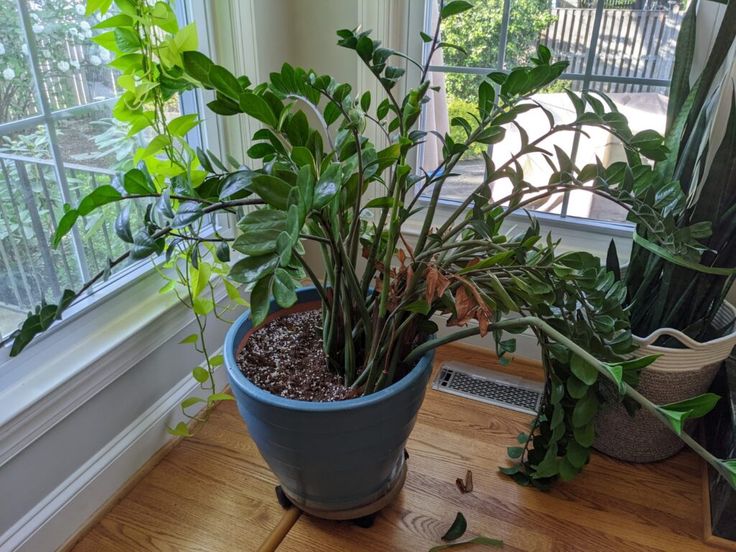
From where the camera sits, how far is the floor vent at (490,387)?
4.79ft

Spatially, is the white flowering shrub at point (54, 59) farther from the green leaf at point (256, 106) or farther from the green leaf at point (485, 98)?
the green leaf at point (485, 98)

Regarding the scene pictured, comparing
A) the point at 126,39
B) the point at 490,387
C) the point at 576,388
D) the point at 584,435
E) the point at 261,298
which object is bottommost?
the point at 490,387

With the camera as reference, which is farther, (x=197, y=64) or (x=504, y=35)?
(x=504, y=35)

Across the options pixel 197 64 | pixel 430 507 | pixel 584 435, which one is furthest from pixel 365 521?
pixel 197 64

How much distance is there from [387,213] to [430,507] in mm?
634

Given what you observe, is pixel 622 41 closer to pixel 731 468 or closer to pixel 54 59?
pixel 731 468

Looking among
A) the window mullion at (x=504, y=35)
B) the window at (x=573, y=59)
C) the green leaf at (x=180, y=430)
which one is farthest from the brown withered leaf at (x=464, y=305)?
the window mullion at (x=504, y=35)

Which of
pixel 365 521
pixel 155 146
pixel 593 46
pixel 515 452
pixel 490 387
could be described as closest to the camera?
pixel 155 146

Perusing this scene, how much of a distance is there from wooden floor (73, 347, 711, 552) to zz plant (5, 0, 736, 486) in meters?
0.13

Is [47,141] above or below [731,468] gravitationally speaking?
above

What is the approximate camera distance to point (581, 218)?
60.9 inches

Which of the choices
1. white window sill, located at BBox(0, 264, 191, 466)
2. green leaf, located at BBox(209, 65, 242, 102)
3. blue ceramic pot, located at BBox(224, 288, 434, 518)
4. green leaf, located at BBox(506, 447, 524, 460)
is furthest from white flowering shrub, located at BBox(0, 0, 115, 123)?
green leaf, located at BBox(506, 447, 524, 460)

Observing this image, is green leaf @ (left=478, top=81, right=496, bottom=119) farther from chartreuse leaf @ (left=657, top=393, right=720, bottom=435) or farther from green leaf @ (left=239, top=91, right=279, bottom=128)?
chartreuse leaf @ (left=657, top=393, right=720, bottom=435)

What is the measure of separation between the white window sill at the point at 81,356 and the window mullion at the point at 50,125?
9 cm
